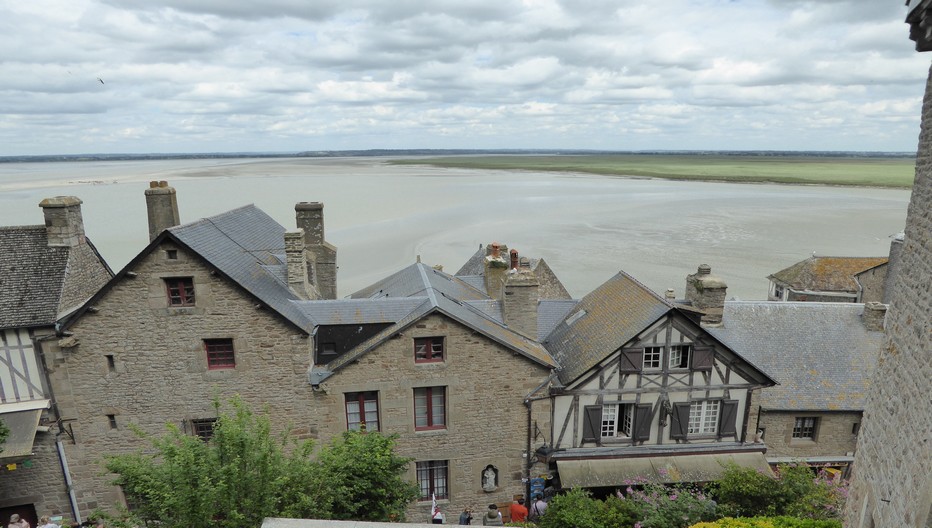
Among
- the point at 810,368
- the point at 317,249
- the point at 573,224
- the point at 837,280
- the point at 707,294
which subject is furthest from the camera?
the point at 573,224

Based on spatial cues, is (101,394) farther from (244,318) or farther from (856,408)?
(856,408)

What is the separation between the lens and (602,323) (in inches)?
637

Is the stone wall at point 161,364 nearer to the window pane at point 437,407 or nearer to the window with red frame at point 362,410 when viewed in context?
the window with red frame at point 362,410

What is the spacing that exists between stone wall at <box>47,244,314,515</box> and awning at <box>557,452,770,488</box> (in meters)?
7.54

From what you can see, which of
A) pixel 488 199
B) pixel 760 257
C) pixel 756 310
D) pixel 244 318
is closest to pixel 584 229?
pixel 760 257

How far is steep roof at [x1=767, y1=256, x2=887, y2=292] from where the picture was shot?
94.3ft

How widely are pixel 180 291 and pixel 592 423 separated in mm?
11670

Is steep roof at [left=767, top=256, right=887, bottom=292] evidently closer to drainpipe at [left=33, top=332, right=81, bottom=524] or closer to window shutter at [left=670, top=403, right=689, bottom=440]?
window shutter at [left=670, top=403, right=689, bottom=440]

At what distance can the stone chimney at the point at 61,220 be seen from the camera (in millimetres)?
14039

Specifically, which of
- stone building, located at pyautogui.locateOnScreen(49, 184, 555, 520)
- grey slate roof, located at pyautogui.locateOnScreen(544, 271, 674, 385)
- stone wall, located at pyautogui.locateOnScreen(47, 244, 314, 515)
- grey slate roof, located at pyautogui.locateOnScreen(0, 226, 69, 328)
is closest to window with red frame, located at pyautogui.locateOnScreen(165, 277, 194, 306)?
stone building, located at pyautogui.locateOnScreen(49, 184, 555, 520)

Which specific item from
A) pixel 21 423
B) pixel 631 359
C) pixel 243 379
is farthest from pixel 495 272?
pixel 21 423

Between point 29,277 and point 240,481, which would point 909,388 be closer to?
point 240,481

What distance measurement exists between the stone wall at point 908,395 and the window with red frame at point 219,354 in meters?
13.4

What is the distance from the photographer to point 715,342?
14.9m
